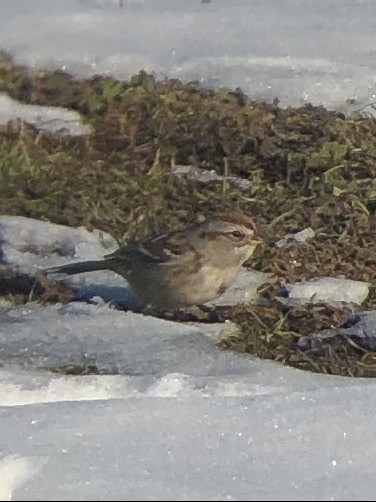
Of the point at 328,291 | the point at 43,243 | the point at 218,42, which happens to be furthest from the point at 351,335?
the point at 218,42

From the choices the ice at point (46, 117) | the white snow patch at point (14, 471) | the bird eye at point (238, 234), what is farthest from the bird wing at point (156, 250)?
the white snow patch at point (14, 471)

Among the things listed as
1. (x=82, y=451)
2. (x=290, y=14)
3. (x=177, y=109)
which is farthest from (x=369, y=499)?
(x=290, y=14)

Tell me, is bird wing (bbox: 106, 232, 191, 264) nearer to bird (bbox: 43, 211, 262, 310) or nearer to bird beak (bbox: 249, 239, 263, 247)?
bird (bbox: 43, 211, 262, 310)

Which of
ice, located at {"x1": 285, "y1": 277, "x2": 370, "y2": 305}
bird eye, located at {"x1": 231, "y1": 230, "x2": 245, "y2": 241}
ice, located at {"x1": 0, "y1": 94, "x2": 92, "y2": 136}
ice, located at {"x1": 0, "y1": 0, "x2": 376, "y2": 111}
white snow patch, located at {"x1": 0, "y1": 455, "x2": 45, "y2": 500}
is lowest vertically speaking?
ice, located at {"x1": 285, "y1": 277, "x2": 370, "y2": 305}

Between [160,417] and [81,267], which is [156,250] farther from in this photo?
[160,417]

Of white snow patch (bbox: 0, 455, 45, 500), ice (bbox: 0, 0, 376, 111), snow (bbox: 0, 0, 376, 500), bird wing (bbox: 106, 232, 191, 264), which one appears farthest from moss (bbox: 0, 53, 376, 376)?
white snow patch (bbox: 0, 455, 45, 500)
